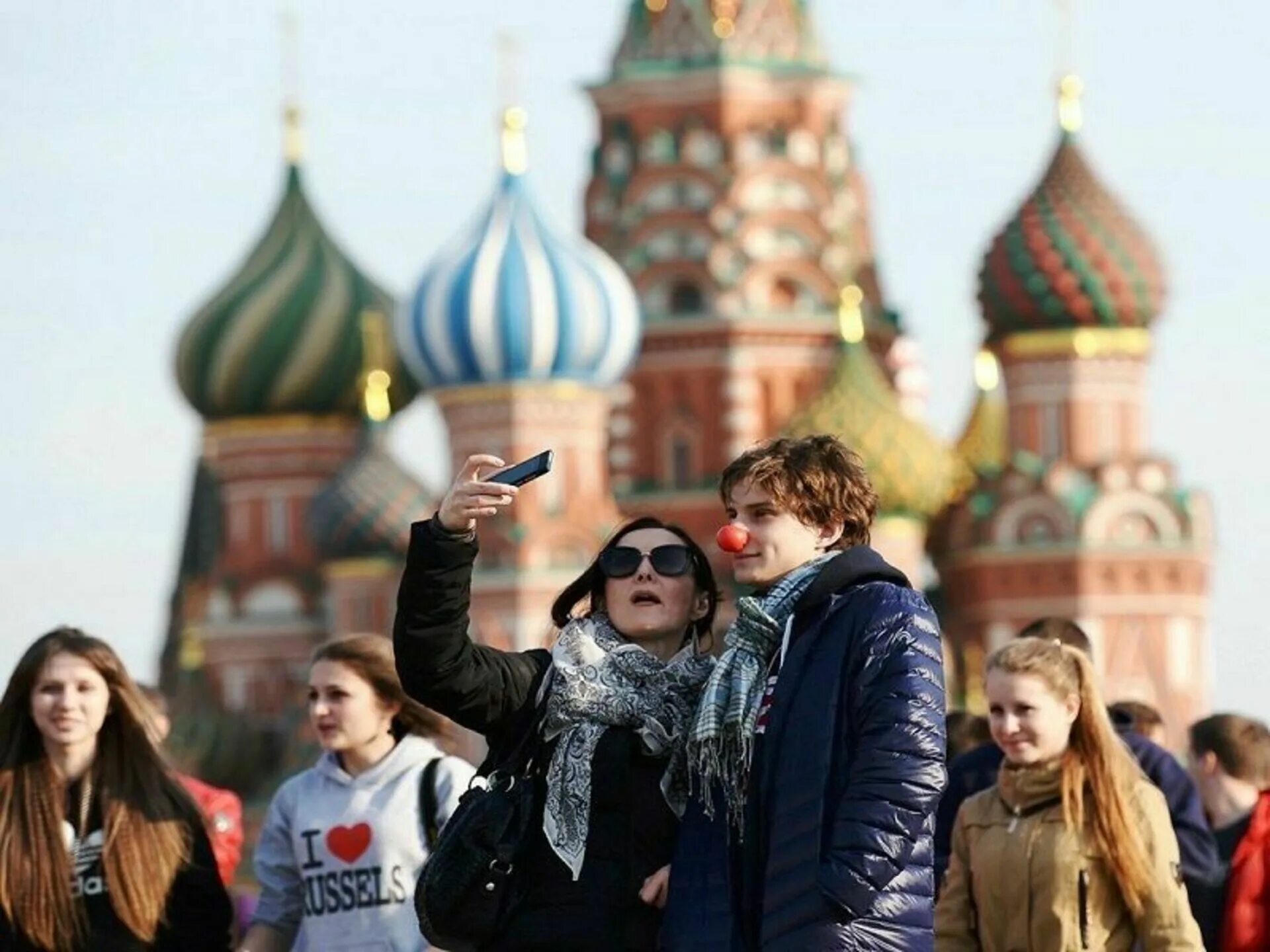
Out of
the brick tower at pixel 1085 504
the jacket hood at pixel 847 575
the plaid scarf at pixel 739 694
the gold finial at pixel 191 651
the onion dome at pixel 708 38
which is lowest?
the gold finial at pixel 191 651

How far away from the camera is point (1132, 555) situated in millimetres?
38469

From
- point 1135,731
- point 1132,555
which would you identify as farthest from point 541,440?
point 1135,731

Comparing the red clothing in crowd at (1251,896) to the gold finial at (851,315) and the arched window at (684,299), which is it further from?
the arched window at (684,299)

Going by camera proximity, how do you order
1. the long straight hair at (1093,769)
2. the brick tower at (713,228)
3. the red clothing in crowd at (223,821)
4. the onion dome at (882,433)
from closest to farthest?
the long straight hair at (1093,769)
the red clothing in crowd at (223,821)
the onion dome at (882,433)
the brick tower at (713,228)

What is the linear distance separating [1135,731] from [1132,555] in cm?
2940

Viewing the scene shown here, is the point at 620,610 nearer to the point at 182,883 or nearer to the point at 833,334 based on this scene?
the point at 182,883

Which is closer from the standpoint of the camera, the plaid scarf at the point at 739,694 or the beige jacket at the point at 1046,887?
the plaid scarf at the point at 739,694

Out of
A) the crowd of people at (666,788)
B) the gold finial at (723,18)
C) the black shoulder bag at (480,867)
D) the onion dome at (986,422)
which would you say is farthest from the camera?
the onion dome at (986,422)

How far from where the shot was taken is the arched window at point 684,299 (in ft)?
133

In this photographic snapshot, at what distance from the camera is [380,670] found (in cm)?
833

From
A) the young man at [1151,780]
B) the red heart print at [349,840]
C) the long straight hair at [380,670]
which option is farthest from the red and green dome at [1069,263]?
the red heart print at [349,840]

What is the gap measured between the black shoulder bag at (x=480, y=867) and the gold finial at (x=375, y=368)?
36196 mm

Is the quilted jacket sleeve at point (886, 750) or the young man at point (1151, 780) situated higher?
the quilted jacket sleeve at point (886, 750)

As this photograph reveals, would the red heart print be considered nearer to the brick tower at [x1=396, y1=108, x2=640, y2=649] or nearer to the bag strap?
the bag strap
